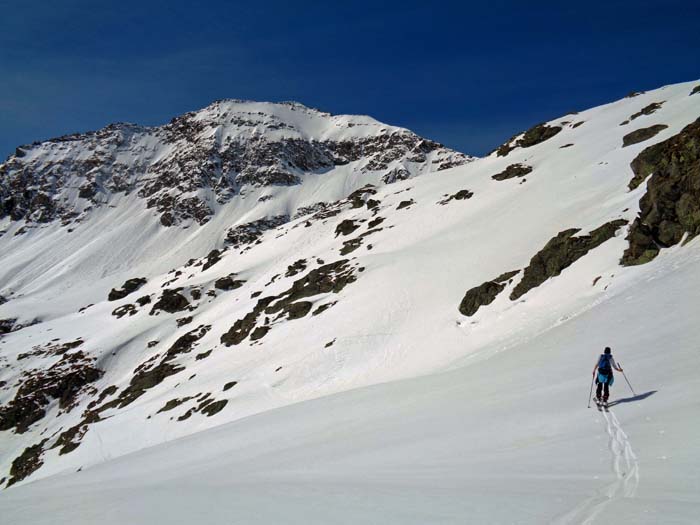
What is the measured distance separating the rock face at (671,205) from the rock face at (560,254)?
347cm

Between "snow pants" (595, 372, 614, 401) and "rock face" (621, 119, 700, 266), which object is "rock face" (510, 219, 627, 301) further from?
"snow pants" (595, 372, 614, 401)

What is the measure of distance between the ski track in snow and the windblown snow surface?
1.7 inches

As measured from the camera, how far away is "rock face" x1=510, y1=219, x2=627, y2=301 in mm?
27656

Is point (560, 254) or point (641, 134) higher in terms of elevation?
point (641, 134)

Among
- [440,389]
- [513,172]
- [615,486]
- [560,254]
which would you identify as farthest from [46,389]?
[615,486]

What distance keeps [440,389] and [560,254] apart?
15559 mm

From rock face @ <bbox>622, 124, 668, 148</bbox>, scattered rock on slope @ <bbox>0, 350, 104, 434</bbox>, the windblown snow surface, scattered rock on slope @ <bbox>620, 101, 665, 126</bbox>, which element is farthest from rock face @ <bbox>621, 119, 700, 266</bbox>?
scattered rock on slope @ <bbox>0, 350, 104, 434</bbox>

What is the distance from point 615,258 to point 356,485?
68.8 ft

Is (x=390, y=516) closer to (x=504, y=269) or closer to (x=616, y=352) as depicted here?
(x=616, y=352)

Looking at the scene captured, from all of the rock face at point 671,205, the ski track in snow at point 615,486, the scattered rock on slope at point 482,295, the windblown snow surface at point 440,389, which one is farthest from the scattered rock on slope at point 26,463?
the rock face at point 671,205

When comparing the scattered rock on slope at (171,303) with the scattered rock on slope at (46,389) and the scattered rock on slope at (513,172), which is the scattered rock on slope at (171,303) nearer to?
the scattered rock on slope at (46,389)

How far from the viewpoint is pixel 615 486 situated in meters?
6.73

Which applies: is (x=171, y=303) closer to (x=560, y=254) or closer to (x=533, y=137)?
(x=560, y=254)

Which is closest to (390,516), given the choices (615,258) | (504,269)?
(615,258)
